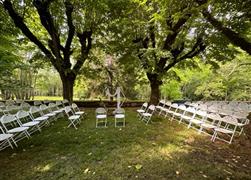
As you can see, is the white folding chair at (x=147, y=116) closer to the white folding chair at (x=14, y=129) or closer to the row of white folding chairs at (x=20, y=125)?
the row of white folding chairs at (x=20, y=125)

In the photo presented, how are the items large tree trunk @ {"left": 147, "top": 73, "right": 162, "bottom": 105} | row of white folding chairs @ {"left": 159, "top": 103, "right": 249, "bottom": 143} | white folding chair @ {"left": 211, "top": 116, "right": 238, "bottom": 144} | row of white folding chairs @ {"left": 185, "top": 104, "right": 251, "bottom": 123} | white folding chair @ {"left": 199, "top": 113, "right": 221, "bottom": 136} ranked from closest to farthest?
white folding chair @ {"left": 211, "top": 116, "right": 238, "bottom": 144}, row of white folding chairs @ {"left": 159, "top": 103, "right": 249, "bottom": 143}, white folding chair @ {"left": 199, "top": 113, "right": 221, "bottom": 136}, row of white folding chairs @ {"left": 185, "top": 104, "right": 251, "bottom": 123}, large tree trunk @ {"left": 147, "top": 73, "right": 162, "bottom": 105}

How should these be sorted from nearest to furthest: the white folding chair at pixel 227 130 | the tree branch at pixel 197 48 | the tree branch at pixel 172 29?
the white folding chair at pixel 227 130, the tree branch at pixel 172 29, the tree branch at pixel 197 48

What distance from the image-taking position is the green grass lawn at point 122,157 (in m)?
3.69

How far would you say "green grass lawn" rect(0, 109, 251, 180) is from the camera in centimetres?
369

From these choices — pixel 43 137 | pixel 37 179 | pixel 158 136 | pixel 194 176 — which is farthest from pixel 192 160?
pixel 43 137

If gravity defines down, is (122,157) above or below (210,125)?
below

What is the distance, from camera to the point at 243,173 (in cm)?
389

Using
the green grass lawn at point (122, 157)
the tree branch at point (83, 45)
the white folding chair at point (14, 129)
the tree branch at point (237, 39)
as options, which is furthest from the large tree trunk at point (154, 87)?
the white folding chair at point (14, 129)

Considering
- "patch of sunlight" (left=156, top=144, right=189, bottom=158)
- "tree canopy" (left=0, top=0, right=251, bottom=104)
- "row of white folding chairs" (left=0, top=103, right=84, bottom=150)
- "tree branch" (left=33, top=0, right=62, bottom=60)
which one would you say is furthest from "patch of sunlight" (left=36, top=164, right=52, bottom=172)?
"tree branch" (left=33, top=0, right=62, bottom=60)

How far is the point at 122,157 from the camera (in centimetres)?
445

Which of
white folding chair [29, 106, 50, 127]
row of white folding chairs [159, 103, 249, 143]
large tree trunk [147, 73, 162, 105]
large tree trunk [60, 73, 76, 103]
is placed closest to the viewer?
row of white folding chairs [159, 103, 249, 143]

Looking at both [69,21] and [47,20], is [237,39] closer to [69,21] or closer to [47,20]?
[69,21]

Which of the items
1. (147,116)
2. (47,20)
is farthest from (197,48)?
(47,20)

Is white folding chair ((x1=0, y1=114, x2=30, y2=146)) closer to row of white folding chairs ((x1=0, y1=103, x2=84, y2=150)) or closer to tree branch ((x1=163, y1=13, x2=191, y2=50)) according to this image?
row of white folding chairs ((x1=0, y1=103, x2=84, y2=150))
